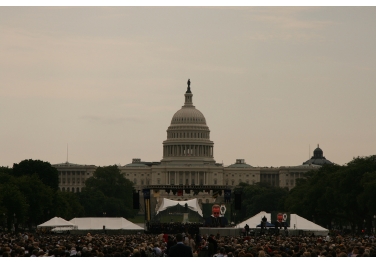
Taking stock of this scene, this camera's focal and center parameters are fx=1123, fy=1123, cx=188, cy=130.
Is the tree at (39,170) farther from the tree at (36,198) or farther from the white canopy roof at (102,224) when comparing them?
the white canopy roof at (102,224)

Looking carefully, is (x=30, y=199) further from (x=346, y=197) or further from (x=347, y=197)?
(x=347, y=197)

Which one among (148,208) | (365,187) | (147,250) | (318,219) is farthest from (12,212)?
(147,250)

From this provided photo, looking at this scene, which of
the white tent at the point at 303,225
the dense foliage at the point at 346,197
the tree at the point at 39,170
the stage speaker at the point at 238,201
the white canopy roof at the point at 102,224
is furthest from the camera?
the tree at the point at 39,170

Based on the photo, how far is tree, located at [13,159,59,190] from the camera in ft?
552

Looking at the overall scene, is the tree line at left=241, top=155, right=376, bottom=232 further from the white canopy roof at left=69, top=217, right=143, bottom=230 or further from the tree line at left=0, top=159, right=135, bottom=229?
the tree line at left=0, top=159, right=135, bottom=229

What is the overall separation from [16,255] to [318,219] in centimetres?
10995

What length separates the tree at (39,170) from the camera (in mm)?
168125

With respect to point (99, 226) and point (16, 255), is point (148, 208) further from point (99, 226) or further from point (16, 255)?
point (16, 255)

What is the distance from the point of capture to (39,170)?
16912 centimetres

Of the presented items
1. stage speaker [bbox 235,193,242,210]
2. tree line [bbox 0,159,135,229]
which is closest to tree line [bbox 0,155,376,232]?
tree line [bbox 0,159,135,229]

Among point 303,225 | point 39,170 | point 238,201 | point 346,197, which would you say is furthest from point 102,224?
point 39,170

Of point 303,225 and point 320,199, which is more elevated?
point 320,199

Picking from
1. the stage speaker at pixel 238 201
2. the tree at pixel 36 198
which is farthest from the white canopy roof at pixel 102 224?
the tree at pixel 36 198

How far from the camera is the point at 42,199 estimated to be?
424 feet
